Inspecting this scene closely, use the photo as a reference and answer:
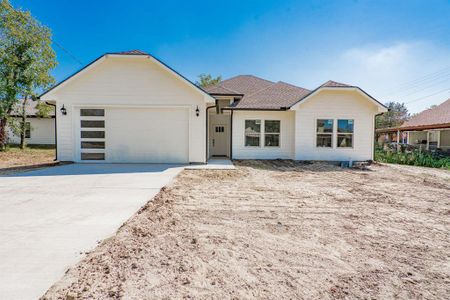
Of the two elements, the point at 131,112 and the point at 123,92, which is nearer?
the point at 123,92

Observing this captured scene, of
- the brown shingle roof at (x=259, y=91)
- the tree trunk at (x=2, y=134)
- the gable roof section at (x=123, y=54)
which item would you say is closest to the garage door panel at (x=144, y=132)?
the gable roof section at (x=123, y=54)

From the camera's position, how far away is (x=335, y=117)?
12.3 meters

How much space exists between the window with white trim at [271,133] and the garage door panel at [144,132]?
14.9ft

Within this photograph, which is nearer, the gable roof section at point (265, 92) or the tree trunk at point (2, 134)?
the gable roof section at point (265, 92)

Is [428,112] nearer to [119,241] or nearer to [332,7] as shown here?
[332,7]

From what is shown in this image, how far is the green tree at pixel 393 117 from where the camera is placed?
46312 mm

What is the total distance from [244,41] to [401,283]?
48.0 ft

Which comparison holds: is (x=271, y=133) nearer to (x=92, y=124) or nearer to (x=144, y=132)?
(x=144, y=132)

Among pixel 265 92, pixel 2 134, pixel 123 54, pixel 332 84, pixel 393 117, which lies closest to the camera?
pixel 123 54

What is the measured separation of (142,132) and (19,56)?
11.9m

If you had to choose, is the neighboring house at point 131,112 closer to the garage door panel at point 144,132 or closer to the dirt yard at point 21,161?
the garage door panel at point 144,132

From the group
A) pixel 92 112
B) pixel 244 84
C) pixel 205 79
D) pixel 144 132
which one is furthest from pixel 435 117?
pixel 205 79

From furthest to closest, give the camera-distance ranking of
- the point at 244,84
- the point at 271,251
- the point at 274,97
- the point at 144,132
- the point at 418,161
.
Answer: the point at 244,84 → the point at 274,97 → the point at 418,161 → the point at 144,132 → the point at 271,251

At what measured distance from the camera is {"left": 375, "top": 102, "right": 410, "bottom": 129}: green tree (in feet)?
152
